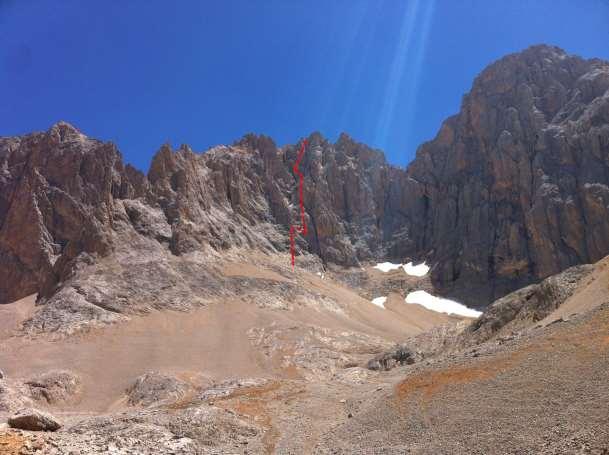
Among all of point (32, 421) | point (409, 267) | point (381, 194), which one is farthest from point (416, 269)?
point (32, 421)

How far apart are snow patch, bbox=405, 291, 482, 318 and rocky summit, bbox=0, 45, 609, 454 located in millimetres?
539

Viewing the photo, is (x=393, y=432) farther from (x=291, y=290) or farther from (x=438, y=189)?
(x=438, y=189)

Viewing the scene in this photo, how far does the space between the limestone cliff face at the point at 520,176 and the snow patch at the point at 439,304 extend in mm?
4602

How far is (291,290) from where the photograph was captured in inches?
3103

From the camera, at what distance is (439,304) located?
98.8m

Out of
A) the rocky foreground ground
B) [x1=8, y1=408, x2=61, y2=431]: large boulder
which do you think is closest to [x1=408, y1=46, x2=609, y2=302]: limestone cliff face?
the rocky foreground ground

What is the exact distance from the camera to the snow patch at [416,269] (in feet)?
370

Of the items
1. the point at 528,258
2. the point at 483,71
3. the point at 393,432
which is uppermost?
the point at 483,71

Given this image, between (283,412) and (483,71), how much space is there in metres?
115

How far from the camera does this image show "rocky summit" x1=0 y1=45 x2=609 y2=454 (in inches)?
774

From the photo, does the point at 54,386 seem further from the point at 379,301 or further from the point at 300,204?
the point at 300,204

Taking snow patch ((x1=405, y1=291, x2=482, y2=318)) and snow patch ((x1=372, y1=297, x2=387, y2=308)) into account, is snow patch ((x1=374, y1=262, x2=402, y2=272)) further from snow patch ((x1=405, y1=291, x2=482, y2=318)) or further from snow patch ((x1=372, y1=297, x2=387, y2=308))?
snow patch ((x1=372, y1=297, x2=387, y2=308))

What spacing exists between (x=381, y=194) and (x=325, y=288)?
5227 centimetres

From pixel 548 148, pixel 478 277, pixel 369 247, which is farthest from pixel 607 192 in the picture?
pixel 369 247
